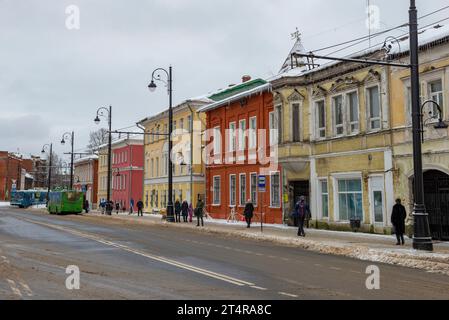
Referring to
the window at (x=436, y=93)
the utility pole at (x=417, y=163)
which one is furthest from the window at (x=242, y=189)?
the utility pole at (x=417, y=163)

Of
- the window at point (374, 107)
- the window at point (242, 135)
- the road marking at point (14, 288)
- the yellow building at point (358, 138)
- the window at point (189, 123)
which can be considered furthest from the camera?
the window at point (189, 123)

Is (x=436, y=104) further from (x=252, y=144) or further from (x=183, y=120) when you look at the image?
(x=183, y=120)

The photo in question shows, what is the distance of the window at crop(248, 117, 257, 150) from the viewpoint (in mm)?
33344

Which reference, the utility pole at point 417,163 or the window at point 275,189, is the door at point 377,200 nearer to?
the utility pole at point 417,163

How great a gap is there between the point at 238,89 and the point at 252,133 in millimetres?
12241

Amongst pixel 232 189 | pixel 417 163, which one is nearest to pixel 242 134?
pixel 232 189

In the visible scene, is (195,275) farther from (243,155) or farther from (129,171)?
(129,171)

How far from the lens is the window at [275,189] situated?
100 feet

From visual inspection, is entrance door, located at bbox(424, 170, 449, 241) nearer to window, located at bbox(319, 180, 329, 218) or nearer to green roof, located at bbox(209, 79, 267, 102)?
window, located at bbox(319, 180, 329, 218)

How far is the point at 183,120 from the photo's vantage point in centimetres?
4628

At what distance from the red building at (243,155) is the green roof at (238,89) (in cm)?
575

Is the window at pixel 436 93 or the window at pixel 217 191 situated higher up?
the window at pixel 436 93

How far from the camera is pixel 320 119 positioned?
26984mm
